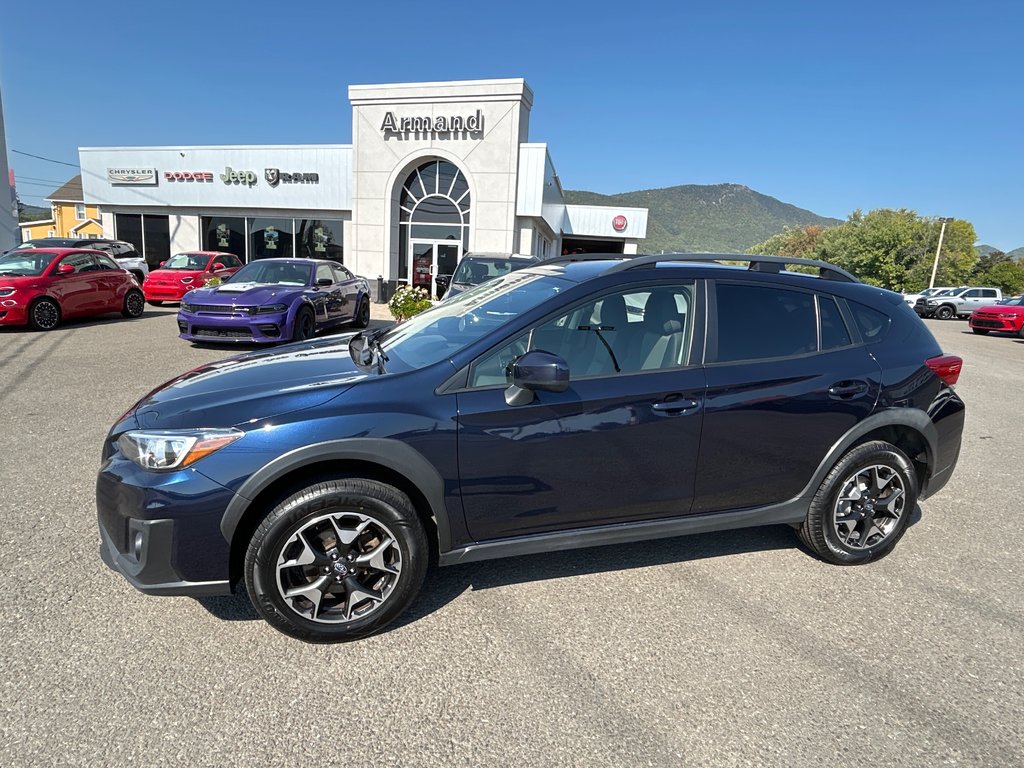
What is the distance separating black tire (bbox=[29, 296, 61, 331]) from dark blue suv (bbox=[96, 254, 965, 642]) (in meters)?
10.1

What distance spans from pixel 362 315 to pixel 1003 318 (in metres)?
22.4

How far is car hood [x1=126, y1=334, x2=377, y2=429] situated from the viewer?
8.20 feet

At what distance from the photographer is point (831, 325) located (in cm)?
340

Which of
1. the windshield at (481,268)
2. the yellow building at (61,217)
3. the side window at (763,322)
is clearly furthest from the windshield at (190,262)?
the yellow building at (61,217)

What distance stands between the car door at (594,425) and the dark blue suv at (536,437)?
0.4 inches

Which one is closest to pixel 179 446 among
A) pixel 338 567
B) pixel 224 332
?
pixel 338 567

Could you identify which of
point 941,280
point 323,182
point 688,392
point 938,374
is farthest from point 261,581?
point 941,280

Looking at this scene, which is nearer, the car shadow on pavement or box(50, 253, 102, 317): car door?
the car shadow on pavement

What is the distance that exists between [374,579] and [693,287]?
86.6 inches

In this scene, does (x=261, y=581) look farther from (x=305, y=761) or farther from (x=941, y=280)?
(x=941, y=280)

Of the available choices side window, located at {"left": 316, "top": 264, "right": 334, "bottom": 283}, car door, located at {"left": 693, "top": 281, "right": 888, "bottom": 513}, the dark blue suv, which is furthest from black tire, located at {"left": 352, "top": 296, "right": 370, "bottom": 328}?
car door, located at {"left": 693, "top": 281, "right": 888, "bottom": 513}

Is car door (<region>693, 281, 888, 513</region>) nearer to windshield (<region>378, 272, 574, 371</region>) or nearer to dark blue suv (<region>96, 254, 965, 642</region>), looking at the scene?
dark blue suv (<region>96, 254, 965, 642</region>)

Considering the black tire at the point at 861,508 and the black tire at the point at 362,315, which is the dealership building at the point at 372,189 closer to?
the black tire at the point at 362,315

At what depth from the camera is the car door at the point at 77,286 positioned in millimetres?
11234
